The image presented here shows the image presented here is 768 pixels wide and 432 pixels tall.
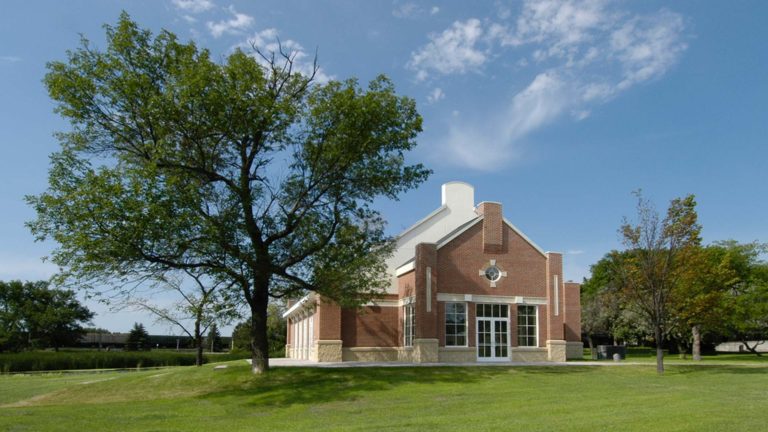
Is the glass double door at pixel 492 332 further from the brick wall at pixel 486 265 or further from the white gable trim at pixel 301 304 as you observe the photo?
the white gable trim at pixel 301 304

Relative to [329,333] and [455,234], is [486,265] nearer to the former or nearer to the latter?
[455,234]

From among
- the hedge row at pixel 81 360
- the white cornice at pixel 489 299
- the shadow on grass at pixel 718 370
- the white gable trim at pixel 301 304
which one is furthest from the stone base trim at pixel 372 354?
the hedge row at pixel 81 360

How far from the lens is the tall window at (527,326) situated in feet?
99.6

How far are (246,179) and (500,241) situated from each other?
13.7 m

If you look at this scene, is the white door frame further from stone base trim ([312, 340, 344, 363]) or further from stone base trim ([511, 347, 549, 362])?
stone base trim ([312, 340, 344, 363])

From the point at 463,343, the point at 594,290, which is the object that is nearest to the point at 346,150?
the point at 463,343

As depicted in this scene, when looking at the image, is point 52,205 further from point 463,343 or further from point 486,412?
point 463,343

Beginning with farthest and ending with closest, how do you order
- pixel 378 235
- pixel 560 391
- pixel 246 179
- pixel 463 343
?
pixel 463 343 < pixel 378 235 < pixel 246 179 < pixel 560 391

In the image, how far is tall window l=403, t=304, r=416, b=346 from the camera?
30016mm

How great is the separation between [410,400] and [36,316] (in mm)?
69584

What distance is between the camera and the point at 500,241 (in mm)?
30453

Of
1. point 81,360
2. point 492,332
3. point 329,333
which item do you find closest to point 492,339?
point 492,332

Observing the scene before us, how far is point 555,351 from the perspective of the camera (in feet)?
99.3

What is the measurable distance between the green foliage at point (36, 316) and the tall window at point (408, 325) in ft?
194
